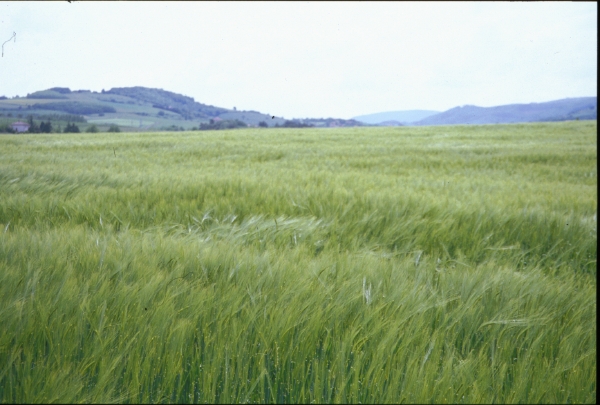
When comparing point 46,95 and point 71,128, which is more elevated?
point 46,95

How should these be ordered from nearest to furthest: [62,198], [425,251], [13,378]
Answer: [13,378], [62,198], [425,251]

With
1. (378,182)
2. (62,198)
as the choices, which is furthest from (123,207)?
(378,182)

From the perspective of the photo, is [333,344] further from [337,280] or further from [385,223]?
[385,223]

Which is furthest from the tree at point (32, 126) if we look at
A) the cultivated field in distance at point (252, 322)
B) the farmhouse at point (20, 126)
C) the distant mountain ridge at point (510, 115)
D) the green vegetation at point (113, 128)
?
the distant mountain ridge at point (510, 115)

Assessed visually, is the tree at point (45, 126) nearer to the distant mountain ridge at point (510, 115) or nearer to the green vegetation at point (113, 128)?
the green vegetation at point (113, 128)

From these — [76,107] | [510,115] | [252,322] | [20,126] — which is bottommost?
[252,322]

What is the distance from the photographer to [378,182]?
348 cm

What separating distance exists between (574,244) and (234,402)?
2.23m

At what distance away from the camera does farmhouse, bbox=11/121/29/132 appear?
1.35 meters

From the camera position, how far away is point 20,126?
1375 millimetres

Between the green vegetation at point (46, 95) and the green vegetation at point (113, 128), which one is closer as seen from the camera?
the green vegetation at point (46, 95)

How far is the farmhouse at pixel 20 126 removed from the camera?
4.42 ft

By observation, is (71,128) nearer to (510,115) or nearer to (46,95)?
(46,95)

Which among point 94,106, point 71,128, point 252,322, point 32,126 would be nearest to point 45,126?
point 32,126
